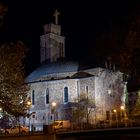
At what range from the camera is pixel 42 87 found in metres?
112

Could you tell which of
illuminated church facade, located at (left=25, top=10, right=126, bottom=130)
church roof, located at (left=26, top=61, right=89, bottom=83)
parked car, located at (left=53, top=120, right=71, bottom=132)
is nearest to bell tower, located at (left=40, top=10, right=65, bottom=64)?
church roof, located at (left=26, top=61, right=89, bottom=83)

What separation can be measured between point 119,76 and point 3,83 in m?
66.0

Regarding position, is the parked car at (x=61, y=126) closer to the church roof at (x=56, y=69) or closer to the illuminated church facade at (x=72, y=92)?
the illuminated church facade at (x=72, y=92)

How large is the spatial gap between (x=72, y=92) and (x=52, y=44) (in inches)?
973

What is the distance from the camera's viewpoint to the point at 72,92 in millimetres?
107625

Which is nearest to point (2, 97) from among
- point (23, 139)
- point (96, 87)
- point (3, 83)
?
point (3, 83)

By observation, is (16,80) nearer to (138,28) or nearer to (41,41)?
(138,28)

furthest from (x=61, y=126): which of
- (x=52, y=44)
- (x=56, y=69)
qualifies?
(x=52, y=44)

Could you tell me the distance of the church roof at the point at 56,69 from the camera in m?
114

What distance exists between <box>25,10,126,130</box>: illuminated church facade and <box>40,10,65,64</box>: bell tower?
9460 mm

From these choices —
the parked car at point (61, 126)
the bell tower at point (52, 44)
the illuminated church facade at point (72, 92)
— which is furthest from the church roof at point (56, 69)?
the parked car at point (61, 126)

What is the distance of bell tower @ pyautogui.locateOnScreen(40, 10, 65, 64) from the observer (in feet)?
423

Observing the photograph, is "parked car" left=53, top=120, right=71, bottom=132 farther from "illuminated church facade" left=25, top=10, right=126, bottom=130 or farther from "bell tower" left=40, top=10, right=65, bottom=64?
"bell tower" left=40, top=10, right=65, bottom=64

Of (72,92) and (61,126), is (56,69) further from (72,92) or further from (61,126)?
(61,126)
